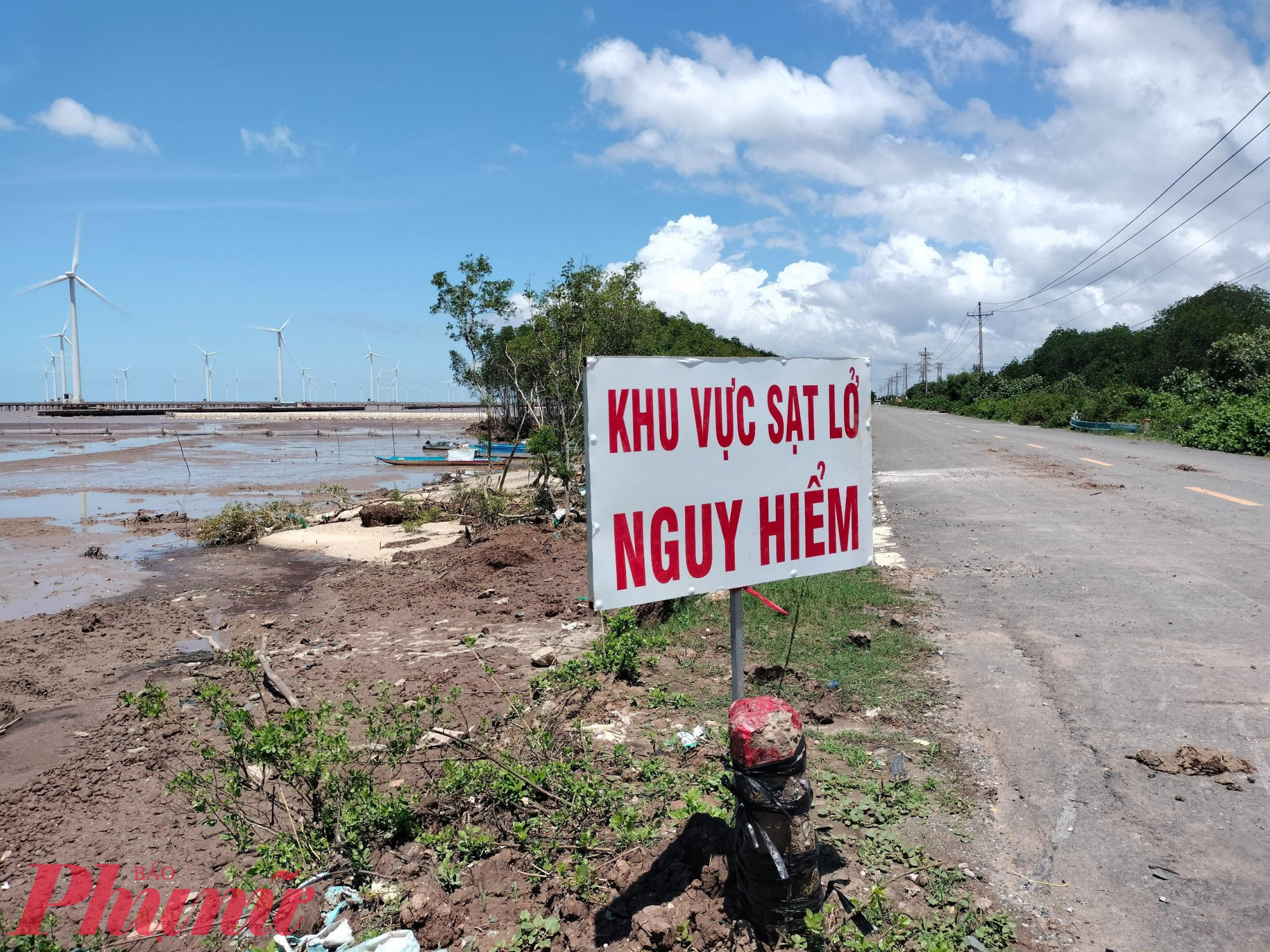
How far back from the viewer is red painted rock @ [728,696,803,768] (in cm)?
261

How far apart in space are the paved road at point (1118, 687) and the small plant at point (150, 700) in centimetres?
367

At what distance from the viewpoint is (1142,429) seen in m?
27.6

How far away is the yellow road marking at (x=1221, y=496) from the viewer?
11.7 meters

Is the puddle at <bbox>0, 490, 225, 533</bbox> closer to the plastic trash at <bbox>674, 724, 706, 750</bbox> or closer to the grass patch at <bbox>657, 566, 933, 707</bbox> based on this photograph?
the grass patch at <bbox>657, 566, 933, 707</bbox>

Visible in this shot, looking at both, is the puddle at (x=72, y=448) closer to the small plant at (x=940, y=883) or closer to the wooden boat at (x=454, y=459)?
the wooden boat at (x=454, y=459)

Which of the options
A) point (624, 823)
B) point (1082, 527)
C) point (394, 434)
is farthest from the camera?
point (394, 434)

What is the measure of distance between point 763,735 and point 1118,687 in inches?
140

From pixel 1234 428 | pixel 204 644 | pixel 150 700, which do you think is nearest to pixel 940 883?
pixel 150 700

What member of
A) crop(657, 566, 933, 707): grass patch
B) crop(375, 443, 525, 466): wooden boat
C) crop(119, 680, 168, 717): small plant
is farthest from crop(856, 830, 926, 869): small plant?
crop(375, 443, 525, 466): wooden boat

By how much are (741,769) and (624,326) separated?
17859 millimetres

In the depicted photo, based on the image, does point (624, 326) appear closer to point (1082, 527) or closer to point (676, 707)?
point (1082, 527)

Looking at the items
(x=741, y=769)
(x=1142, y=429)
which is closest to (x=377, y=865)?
(x=741, y=769)

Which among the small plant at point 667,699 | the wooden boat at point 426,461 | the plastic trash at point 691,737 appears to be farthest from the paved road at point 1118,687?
the wooden boat at point 426,461

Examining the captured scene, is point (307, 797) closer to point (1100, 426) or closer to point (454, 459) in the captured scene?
point (454, 459)
